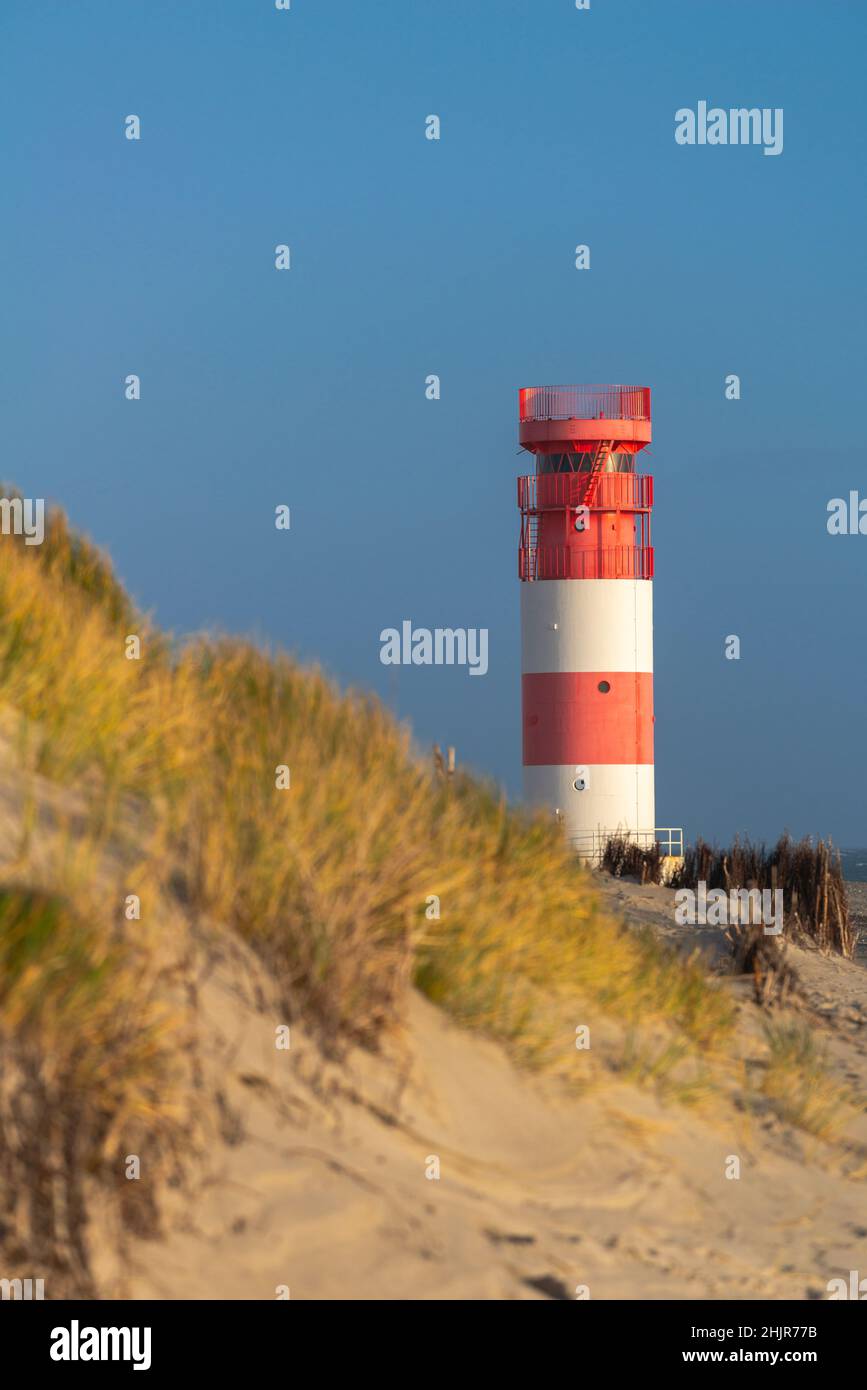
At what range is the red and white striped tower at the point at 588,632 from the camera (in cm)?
2214

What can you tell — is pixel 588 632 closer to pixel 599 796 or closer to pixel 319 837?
pixel 599 796

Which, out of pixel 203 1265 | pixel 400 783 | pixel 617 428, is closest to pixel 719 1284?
pixel 203 1265

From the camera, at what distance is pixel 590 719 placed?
2212 centimetres

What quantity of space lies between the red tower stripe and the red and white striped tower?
1 cm

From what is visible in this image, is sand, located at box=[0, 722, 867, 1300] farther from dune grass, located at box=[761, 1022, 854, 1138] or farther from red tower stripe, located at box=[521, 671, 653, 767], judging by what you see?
red tower stripe, located at box=[521, 671, 653, 767]

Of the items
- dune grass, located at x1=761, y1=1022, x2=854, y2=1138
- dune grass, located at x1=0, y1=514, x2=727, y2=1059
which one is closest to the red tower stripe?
dune grass, located at x1=0, y1=514, x2=727, y2=1059

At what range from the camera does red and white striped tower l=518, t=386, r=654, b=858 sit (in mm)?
22141

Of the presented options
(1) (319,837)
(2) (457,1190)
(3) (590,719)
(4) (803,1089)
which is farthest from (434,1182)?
(3) (590,719)

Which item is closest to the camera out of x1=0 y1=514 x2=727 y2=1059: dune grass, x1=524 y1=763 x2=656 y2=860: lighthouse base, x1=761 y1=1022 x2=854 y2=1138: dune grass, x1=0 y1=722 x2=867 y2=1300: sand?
x1=0 y1=722 x2=867 y2=1300: sand

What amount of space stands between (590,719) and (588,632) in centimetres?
127

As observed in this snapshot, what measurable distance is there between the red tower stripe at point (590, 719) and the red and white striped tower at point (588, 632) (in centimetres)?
1

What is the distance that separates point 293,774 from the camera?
5.19 m
